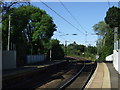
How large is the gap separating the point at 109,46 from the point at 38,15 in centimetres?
2678

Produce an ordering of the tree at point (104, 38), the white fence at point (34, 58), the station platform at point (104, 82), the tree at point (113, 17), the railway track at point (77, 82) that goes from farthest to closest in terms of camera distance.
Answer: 1. the tree at point (104, 38)
2. the tree at point (113, 17)
3. the white fence at point (34, 58)
4. the railway track at point (77, 82)
5. the station platform at point (104, 82)

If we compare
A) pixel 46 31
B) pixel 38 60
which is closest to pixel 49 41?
pixel 46 31

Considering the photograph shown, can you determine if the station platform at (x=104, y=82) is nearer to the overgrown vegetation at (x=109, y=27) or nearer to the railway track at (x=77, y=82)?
the railway track at (x=77, y=82)

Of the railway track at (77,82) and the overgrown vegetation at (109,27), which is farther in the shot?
the overgrown vegetation at (109,27)

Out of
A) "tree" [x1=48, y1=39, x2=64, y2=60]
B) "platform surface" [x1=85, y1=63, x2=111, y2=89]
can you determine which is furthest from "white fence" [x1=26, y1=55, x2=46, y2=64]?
"platform surface" [x1=85, y1=63, x2=111, y2=89]

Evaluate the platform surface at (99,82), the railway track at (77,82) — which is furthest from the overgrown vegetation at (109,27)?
the platform surface at (99,82)

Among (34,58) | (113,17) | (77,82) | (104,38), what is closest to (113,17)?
(113,17)

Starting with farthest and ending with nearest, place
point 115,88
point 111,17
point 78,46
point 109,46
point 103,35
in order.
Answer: point 78,46
point 103,35
point 109,46
point 111,17
point 115,88

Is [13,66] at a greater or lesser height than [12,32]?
lesser

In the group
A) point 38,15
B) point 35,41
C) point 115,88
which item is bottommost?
point 115,88

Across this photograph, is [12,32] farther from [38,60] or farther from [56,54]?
[56,54]

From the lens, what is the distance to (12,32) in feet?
159

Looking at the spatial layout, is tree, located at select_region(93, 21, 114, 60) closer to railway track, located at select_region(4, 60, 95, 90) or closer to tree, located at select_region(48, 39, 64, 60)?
tree, located at select_region(48, 39, 64, 60)

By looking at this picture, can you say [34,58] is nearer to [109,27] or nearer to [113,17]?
[113,17]
